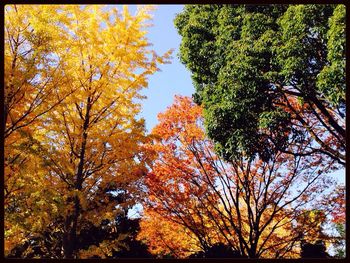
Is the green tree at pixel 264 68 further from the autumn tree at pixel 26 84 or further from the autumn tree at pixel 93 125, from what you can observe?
the autumn tree at pixel 26 84

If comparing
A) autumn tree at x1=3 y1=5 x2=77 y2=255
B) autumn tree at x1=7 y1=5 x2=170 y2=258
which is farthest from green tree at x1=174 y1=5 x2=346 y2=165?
autumn tree at x1=3 y1=5 x2=77 y2=255

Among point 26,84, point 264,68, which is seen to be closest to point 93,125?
point 26,84

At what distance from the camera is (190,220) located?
15336mm

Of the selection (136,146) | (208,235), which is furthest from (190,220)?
(136,146)

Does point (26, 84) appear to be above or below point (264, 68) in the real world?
below

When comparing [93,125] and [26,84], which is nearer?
[26,84]

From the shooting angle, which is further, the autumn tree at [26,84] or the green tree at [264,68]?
→ the green tree at [264,68]

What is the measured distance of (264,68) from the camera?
942cm

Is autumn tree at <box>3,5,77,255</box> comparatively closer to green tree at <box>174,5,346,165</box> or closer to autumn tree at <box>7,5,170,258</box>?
autumn tree at <box>7,5,170,258</box>

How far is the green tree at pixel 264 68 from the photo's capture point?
27.6ft

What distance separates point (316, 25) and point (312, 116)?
4.39 m

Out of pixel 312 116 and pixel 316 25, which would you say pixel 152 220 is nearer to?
pixel 312 116

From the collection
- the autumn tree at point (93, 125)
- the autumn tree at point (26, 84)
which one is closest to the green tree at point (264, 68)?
the autumn tree at point (93, 125)

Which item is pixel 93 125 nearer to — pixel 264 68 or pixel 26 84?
pixel 26 84
